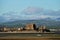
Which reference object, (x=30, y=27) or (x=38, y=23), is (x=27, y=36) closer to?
(x=30, y=27)

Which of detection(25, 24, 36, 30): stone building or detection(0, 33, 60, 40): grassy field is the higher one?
detection(25, 24, 36, 30): stone building

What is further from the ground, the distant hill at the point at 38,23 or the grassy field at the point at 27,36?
the distant hill at the point at 38,23

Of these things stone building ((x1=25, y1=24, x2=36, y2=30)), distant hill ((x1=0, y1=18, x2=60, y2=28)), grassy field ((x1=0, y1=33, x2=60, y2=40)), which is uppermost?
distant hill ((x1=0, y1=18, x2=60, y2=28))

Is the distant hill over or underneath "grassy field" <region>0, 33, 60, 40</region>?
over

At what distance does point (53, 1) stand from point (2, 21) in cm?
93

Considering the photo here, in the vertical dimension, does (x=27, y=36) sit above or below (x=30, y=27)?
below

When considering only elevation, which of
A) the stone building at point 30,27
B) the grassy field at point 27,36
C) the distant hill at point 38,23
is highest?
the distant hill at point 38,23

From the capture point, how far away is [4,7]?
2.89m

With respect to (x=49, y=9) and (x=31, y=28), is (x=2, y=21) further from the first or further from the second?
(x=49, y=9)

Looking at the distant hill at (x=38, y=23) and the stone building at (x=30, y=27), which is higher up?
the distant hill at (x=38, y=23)

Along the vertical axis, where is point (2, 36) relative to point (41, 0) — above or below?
below

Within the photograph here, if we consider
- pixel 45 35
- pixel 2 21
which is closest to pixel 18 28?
pixel 2 21

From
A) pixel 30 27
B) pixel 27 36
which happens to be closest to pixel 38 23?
pixel 30 27

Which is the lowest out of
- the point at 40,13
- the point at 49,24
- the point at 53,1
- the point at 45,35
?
the point at 45,35
